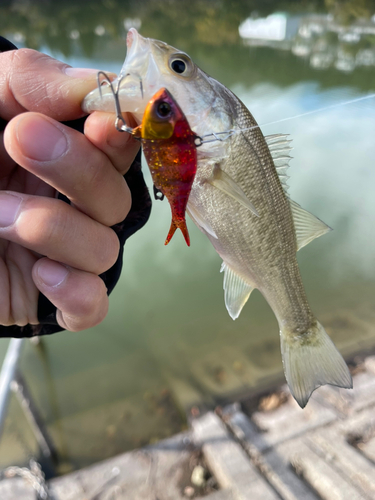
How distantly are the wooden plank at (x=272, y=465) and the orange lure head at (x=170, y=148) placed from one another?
242 centimetres

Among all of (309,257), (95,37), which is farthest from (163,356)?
(95,37)

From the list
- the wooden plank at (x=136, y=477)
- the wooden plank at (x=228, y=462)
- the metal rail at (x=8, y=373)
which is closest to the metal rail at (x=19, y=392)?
the metal rail at (x=8, y=373)

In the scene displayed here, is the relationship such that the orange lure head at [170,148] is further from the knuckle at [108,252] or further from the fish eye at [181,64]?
the knuckle at [108,252]

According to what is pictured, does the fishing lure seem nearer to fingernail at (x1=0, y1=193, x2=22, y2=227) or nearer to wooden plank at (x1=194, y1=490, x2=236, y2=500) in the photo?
fingernail at (x1=0, y1=193, x2=22, y2=227)

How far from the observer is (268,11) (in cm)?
2072

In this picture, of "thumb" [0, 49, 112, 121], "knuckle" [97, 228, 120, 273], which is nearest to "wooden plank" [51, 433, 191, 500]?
"knuckle" [97, 228, 120, 273]

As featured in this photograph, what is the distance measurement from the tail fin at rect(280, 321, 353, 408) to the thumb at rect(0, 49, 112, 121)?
122 cm

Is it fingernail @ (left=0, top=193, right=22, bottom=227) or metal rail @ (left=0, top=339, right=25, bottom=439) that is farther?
metal rail @ (left=0, top=339, right=25, bottom=439)

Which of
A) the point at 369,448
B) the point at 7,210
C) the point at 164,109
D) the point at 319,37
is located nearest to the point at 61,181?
the point at 7,210

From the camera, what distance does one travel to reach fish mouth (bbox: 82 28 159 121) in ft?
2.82

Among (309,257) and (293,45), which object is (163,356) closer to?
(309,257)

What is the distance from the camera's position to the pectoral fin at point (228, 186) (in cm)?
100

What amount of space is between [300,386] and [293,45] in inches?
669

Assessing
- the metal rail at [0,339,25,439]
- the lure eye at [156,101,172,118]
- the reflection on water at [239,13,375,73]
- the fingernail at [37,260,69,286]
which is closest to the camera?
the lure eye at [156,101,172,118]
